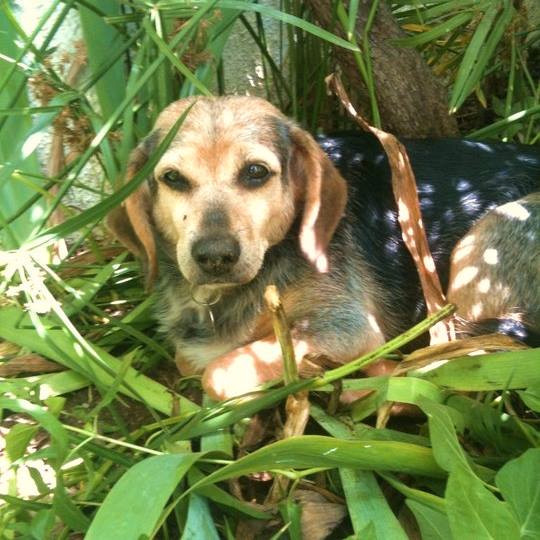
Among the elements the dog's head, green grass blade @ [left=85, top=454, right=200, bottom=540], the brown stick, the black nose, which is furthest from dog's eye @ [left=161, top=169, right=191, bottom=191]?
green grass blade @ [left=85, top=454, right=200, bottom=540]

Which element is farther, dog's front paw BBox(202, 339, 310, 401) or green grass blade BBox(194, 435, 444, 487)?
dog's front paw BBox(202, 339, 310, 401)

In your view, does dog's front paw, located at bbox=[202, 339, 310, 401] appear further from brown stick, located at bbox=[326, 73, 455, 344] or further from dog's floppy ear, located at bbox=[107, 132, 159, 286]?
brown stick, located at bbox=[326, 73, 455, 344]

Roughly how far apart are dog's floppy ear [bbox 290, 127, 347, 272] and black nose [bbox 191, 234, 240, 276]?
379 millimetres

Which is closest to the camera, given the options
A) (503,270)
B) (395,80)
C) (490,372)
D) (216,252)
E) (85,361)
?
(490,372)

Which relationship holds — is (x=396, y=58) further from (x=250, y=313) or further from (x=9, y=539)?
(x=9, y=539)

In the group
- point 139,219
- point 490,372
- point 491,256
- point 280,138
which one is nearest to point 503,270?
point 491,256

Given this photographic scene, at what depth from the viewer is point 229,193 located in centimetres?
256

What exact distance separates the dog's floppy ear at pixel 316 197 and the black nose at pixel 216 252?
0.38m

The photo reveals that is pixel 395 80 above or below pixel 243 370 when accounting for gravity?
above

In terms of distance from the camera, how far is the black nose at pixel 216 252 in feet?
7.95

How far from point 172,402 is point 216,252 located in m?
0.60

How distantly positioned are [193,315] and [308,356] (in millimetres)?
679

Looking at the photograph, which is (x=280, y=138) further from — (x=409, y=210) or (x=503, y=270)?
(x=503, y=270)

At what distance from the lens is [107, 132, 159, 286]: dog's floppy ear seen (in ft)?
8.87
